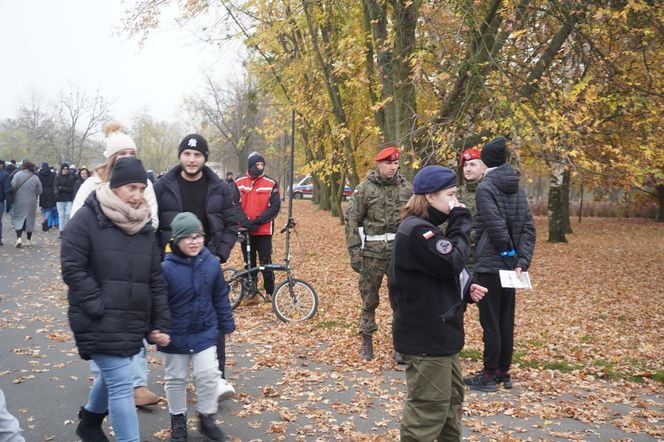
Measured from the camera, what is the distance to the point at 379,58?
12086 mm

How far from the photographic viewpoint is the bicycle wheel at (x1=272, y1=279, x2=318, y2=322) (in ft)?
28.2

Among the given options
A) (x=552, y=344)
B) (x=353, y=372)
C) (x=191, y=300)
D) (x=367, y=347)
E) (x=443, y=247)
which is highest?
(x=443, y=247)

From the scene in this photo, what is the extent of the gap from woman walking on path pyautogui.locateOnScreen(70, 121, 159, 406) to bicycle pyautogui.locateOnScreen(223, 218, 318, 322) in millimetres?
3493

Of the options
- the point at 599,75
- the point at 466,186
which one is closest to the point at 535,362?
the point at 466,186

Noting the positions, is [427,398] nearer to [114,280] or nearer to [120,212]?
[114,280]

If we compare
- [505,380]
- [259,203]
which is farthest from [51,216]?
[505,380]

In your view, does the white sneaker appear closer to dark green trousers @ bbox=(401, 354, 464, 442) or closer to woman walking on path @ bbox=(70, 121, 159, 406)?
woman walking on path @ bbox=(70, 121, 159, 406)

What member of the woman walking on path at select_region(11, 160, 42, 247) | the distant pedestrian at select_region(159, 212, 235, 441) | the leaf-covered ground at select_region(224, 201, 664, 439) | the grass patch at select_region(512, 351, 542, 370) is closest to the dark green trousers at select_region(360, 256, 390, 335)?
the leaf-covered ground at select_region(224, 201, 664, 439)

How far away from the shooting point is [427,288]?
3.83 metres

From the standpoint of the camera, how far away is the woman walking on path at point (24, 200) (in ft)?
51.3

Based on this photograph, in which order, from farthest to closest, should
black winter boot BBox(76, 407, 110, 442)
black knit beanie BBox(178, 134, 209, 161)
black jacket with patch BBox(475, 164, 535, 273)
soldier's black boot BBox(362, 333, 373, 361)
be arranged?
soldier's black boot BBox(362, 333, 373, 361), black jacket with patch BBox(475, 164, 535, 273), black knit beanie BBox(178, 134, 209, 161), black winter boot BBox(76, 407, 110, 442)

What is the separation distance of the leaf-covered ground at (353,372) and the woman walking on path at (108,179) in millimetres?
176

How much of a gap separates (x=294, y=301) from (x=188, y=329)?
175 inches

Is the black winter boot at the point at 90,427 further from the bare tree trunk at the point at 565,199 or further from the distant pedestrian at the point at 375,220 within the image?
the bare tree trunk at the point at 565,199
